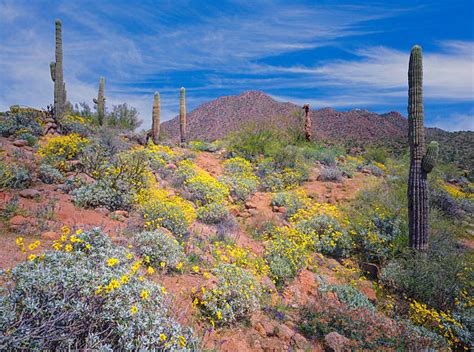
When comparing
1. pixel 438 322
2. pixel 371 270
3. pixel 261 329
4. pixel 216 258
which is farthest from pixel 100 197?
pixel 438 322

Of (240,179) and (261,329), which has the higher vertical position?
(240,179)

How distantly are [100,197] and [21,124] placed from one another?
695 cm

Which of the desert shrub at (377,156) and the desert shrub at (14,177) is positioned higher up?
the desert shrub at (377,156)

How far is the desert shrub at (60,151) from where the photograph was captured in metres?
7.11

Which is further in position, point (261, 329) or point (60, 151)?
point (60, 151)

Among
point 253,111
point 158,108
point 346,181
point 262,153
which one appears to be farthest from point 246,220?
point 253,111

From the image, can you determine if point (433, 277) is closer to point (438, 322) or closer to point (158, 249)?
point (438, 322)

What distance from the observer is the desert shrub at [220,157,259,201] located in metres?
9.37

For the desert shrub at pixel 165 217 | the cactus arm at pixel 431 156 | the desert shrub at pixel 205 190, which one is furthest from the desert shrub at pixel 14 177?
the cactus arm at pixel 431 156

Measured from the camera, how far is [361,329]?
3.74 metres

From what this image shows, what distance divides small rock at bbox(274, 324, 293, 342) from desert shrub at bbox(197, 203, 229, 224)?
3698mm

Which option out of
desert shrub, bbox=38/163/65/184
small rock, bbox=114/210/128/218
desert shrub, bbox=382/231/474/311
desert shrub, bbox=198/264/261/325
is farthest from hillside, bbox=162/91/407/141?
desert shrub, bbox=198/264/261/325

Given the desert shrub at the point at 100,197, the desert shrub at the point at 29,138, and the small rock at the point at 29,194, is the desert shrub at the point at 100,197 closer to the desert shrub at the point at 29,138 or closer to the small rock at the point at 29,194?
the small rock at the point at 29,194

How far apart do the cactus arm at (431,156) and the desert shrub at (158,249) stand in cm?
572
